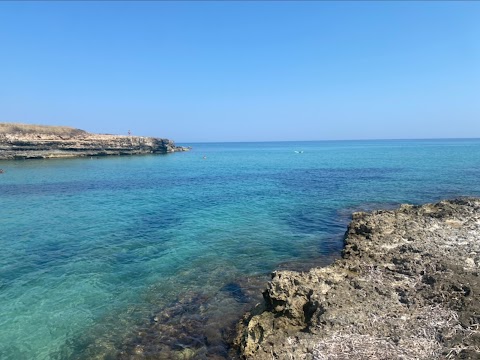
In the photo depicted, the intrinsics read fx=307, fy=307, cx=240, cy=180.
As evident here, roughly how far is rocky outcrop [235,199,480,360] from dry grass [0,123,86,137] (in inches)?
3809

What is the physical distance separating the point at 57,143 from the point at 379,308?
98.1 m

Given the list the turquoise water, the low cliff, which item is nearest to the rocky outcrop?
the turquoise water

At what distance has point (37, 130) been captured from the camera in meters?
88.1

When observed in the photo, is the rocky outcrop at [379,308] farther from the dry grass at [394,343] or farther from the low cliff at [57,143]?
the low cliff at [57,143]

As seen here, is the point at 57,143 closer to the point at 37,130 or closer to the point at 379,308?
the point at 37,130

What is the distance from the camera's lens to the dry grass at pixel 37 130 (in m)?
82.9

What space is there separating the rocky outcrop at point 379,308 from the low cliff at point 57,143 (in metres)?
93.7

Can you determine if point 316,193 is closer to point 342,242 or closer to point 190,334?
point 342,242

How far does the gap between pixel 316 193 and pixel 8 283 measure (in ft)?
94.4

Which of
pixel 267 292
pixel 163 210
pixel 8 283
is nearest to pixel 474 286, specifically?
Answer: pixel 267 292

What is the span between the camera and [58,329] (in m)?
11.0

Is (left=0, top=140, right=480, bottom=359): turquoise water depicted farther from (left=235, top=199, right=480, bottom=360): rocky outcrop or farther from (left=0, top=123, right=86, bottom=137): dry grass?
(left=0, top=123, right=86, bottom=137): dry grass

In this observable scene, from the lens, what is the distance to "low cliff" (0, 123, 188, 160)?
8219 cm

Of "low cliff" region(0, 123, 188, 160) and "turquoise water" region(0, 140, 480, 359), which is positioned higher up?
"low cliff" region(0, 123, 188, 160)
